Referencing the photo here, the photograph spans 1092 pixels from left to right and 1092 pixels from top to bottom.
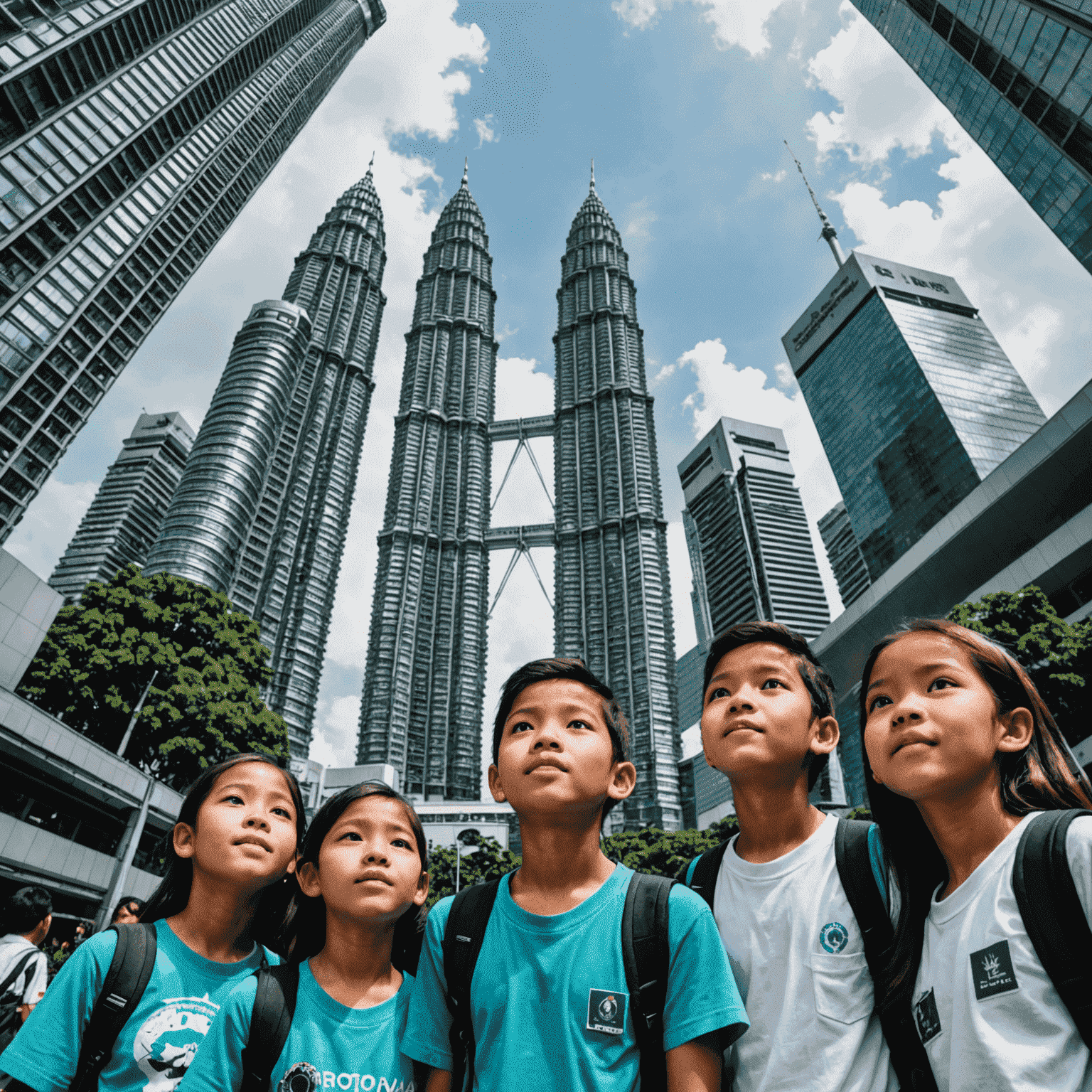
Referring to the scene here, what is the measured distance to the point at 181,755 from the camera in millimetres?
23281

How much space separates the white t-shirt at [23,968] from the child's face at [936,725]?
6.20m

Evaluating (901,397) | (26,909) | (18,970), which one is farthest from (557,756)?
(901,397)

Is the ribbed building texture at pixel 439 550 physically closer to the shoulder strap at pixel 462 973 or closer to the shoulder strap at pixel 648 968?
the shoulder strap at pixel 462 973

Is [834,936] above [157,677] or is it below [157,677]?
below

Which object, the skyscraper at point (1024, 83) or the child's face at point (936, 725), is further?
the skyscraper at point (1024, 83)

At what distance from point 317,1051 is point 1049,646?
64.9 ft

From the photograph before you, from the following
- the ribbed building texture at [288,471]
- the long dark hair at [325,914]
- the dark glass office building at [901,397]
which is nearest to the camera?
the long dark hair at [325,914]

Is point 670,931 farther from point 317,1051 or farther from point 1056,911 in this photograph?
point 317,1051

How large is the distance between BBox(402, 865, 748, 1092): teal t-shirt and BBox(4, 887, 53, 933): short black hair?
4.76 metres

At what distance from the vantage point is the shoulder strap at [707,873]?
2848mm

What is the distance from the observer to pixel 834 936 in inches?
94.3

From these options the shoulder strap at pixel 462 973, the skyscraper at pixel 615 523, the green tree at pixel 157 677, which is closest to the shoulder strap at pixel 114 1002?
the shoulder strap at pixel 462 973

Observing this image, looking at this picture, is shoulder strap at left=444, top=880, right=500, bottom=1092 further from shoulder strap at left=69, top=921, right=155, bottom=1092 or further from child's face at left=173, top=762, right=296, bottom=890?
shoulder strap at left=69, top=921, right=155, bottom=1092

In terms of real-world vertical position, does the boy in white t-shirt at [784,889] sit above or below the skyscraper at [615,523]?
below
